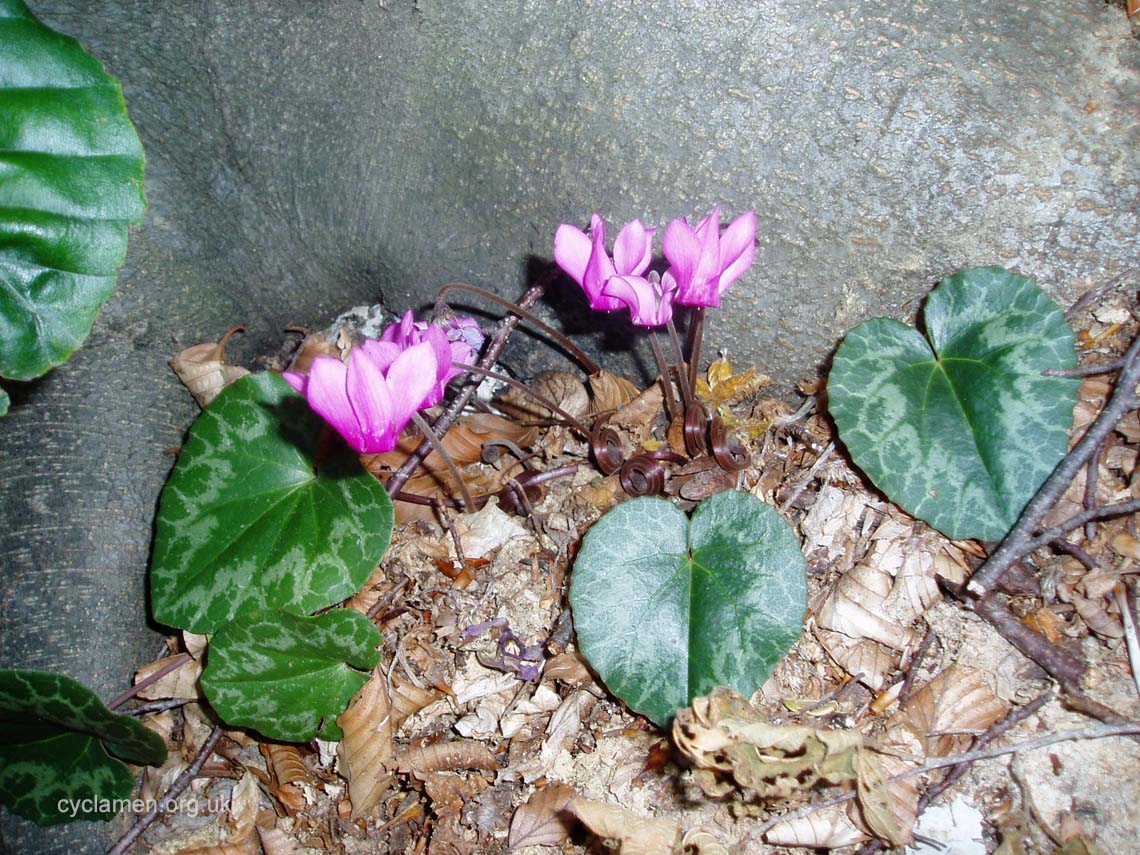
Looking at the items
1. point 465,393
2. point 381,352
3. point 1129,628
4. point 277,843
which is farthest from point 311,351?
point 1129,628

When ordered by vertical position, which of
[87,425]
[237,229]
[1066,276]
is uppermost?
[1066,276]

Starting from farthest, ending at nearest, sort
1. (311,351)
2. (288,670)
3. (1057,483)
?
(311,351), (288,670), (1057,483)

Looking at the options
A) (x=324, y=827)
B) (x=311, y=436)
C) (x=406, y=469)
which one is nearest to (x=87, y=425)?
(x=311, y=436)

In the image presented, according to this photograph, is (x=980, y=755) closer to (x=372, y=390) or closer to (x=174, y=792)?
(x=372, y=390)

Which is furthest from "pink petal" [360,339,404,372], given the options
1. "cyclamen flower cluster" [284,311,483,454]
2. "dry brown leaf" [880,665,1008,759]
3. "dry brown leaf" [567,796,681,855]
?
"dry brown leaf" [880,665,1008,759]

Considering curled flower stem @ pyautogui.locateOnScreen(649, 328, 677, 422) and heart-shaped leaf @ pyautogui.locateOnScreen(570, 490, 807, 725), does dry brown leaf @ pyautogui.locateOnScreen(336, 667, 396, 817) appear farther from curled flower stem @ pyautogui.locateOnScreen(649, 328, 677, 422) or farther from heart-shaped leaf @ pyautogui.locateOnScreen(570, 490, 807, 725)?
curled flower stem @ pyautogui.locateOnScreen(649, 328, 677, 422)

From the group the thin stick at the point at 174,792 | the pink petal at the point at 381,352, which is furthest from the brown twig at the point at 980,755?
the thin stick at the point at 174,792

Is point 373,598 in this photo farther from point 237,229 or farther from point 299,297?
point 237,229
